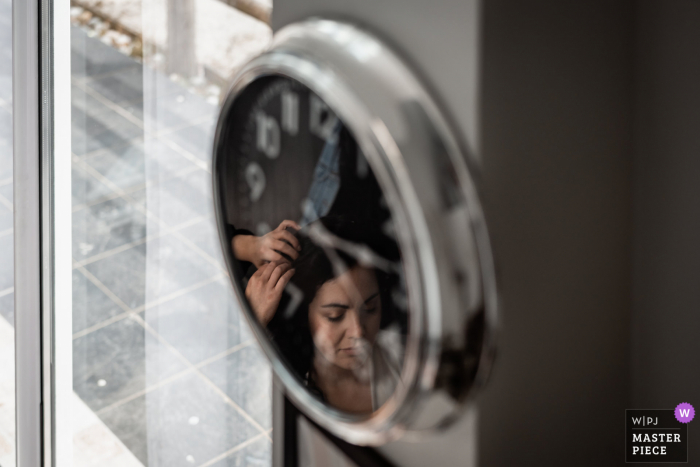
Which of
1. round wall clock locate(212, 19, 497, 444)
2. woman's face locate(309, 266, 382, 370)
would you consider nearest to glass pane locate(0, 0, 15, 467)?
round wall clock locate(212, 19, 497, 444)

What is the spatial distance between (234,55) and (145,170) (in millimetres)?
298

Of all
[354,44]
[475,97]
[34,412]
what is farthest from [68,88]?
[475,97]

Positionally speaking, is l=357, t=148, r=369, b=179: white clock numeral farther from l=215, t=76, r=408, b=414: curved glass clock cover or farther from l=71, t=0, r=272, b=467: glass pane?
l=71, t=0, r=272, b=467: glass pane

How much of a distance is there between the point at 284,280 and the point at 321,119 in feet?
0.53

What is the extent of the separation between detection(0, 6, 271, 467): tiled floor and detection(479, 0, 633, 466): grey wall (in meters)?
0.49

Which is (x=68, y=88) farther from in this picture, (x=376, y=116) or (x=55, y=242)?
Result: (x=376, y=116)

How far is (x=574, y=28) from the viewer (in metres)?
0.43

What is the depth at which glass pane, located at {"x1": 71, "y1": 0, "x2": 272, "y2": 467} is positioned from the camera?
90cm

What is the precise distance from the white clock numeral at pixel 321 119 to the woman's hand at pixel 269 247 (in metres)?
0.09

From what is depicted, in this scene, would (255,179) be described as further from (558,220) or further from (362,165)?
(558,220)

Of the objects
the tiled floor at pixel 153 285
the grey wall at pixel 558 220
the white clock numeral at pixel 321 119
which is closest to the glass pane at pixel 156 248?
the tiled floor at pixel 153 285

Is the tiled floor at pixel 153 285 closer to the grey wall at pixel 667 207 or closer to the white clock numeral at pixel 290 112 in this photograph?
the white clock numeral at pixel 290 112

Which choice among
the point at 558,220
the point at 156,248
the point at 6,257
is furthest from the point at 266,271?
the point at 6,257

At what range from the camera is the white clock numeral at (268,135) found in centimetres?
54
